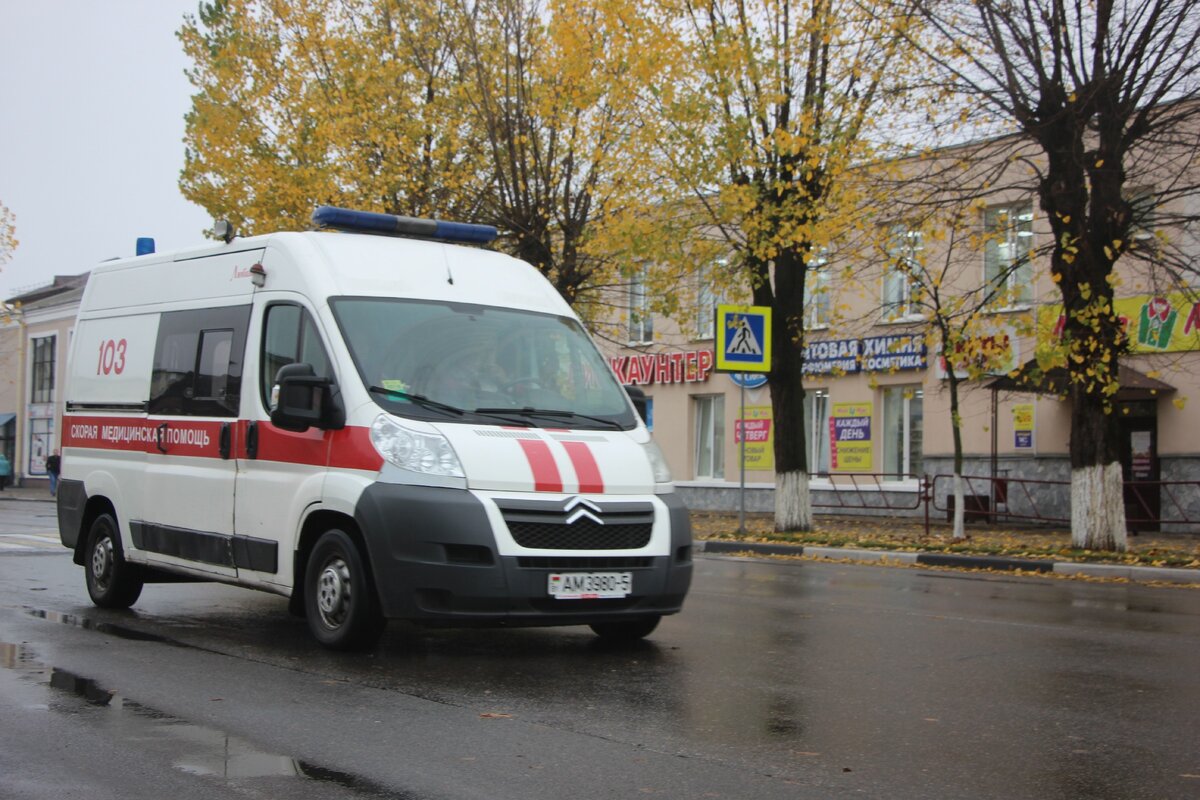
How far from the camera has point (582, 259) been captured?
25969 millimetres

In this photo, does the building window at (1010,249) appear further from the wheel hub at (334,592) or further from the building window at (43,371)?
the building window at (43,371)

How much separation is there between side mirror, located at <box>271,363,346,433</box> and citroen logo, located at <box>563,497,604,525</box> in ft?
4.70

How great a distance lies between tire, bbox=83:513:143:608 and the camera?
10.1 m

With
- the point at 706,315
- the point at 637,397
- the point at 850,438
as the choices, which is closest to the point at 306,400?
the point at 637,397

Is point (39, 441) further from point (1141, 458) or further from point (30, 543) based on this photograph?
point (1141, 458)

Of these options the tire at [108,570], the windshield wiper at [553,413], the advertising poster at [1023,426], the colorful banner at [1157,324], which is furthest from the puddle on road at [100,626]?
the advertising poster at [1023,426]

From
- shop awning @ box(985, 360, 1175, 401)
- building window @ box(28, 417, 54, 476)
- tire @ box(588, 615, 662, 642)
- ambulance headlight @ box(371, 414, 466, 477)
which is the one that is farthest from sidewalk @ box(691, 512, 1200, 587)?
building window @ box(28, 417, 54, 476)

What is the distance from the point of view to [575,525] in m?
7.61

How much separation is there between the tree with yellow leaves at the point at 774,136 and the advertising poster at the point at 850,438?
327 inches

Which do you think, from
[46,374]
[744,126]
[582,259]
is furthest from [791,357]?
[46,374]

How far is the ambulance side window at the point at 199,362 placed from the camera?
9047 mm

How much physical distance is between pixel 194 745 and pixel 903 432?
2508 cm

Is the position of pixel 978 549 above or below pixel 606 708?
above

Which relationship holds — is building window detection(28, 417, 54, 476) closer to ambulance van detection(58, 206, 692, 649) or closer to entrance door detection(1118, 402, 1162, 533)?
entrance door detection(1118, 402, 1162, 533)
